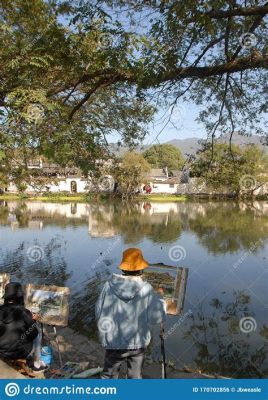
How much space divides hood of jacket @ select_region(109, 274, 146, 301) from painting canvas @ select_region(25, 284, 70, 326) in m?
2.89

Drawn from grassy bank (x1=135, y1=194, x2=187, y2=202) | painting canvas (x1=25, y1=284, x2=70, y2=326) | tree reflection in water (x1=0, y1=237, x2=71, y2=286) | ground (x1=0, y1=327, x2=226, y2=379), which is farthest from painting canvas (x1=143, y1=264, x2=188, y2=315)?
grassy bank (x1=135, y1=194, x2=187, y2=202)

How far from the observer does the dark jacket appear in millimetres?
5496

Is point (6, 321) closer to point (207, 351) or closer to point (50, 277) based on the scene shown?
point (207, 351)

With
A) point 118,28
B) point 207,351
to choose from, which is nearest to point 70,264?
point 207,351

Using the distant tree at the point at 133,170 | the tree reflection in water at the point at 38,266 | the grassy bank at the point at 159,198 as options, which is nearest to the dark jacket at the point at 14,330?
the tree reflection in water at the point at 38,266

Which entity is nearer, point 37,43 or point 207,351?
point 37,43

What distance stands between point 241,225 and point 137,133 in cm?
2063

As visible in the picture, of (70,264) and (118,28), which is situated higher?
(118,28)

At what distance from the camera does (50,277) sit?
15.7m

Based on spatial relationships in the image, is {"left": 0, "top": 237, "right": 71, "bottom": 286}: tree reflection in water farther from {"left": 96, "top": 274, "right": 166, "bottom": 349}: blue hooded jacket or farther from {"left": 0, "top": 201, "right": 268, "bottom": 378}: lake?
{"left": 96, "top": 274, "right": 166, "bottom": 349}: blue hooded jacket

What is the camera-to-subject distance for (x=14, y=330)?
554cm

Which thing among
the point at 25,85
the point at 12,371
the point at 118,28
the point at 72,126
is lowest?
the point at 12,371

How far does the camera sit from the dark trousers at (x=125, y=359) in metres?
4.84

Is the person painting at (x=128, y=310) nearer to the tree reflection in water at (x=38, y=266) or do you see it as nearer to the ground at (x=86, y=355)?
the ground at (x=86, y=355)
